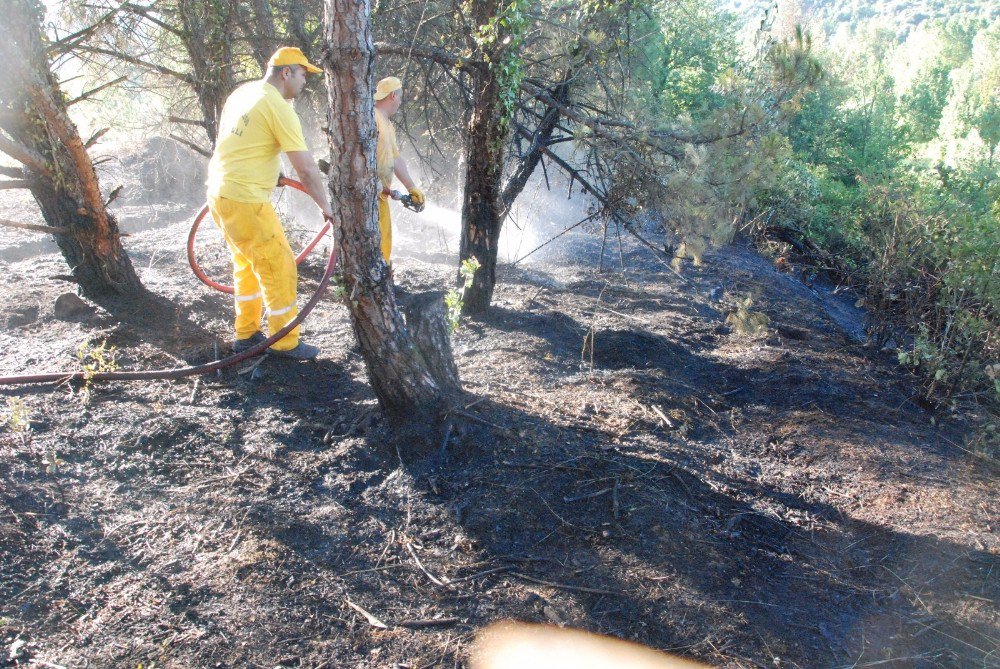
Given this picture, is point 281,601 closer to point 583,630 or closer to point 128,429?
point 583,630

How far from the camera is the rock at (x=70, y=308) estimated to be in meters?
4.89

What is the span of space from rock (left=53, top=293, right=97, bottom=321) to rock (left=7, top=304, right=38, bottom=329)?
16 cm

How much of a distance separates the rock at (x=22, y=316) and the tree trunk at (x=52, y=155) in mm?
371

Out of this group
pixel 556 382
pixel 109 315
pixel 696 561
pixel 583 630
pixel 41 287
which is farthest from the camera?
pixel 41 287

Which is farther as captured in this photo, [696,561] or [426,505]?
[426,505]

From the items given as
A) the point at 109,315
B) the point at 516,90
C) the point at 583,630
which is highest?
the point at 516,90

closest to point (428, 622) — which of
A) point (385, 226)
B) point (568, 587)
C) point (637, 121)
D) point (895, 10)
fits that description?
point (568, 587)

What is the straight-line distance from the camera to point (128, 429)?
355cm

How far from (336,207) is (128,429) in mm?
1679

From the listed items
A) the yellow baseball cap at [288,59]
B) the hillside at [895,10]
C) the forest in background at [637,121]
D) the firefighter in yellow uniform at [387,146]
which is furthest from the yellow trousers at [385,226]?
the hillside at [895,10]

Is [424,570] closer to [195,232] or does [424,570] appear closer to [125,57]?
[195,232]

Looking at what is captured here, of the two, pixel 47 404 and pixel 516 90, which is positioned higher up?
pixel 516 90

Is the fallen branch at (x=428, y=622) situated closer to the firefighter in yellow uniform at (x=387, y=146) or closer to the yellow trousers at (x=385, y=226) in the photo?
the firefighter in yellow uniform at (x=387, y=146)

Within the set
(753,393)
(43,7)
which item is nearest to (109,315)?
(43,7)
